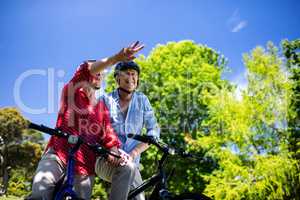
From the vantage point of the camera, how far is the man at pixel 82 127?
2.78 metres

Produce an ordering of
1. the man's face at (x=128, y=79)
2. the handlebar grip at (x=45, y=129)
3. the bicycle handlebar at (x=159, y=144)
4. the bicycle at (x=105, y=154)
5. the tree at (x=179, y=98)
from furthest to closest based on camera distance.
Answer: the tree at (x=179, y=98), the man's face at (x=128, y=79), the bicycle handlebar at (x=159, y=144), the bicycle at (x=105, y=154), the handlebar grip at (x=45, y=129)

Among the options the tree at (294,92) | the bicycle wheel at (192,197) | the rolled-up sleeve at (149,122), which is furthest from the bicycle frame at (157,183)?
the tree at (294,92)

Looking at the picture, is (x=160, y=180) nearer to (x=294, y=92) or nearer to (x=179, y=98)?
(x=294, y=92)

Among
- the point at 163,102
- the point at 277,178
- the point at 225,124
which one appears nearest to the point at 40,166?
the point at 277,178

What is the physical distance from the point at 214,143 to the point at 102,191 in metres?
10.6

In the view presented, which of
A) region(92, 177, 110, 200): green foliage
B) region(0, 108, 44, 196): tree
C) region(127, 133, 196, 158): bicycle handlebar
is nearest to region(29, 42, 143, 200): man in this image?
region(127, 133, 196, 158): bicycle handlebar

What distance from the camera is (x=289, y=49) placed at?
18.0 metres

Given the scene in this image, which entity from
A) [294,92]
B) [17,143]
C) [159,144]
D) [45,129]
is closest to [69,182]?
[45,129]

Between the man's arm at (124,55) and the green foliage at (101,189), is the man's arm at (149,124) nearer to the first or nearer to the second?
the man's arm at (124,55)

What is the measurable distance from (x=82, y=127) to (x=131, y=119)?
0.94m

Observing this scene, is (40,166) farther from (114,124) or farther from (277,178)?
(277,178)

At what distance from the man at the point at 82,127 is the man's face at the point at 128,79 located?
0.62 metres

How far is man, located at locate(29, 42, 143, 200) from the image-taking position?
110 inches

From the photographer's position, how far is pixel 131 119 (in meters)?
3.95
